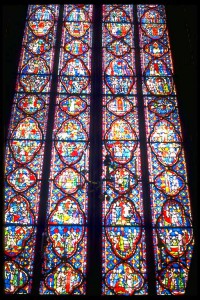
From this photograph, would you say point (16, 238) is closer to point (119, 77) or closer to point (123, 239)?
point (123, 239)

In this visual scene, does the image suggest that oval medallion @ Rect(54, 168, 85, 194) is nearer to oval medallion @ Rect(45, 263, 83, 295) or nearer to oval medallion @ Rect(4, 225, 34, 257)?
oval medallion @ Rect(4, 225, 34, 257)

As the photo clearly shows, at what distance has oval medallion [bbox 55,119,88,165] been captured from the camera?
845 centimetres

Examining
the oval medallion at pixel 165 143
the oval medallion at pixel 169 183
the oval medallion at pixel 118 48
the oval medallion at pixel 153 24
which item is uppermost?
the oval medallion at pixel 153 24

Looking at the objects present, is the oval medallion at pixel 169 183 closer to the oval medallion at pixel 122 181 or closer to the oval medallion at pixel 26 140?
the oval medallion at pixel 122 181

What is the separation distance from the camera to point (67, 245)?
7594 mm

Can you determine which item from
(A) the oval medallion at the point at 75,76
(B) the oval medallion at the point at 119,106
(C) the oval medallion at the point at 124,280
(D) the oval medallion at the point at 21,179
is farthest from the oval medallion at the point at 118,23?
(C) the oval medallion at the point at 124,280

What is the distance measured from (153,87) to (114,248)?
9.77 ft

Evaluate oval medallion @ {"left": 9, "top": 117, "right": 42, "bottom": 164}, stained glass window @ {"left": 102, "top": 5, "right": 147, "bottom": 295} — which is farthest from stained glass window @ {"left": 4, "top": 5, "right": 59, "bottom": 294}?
stained glass window @ {"left": 102, "top": 5, "right": 147, "bottom": 295}

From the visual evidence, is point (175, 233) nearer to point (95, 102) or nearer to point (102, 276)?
point (102, 276)

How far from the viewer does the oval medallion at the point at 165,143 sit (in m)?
8.50

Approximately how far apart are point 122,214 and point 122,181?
53cm

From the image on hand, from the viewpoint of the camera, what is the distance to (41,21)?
10.4 meters

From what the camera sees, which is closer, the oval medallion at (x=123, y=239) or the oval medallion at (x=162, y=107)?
the oval medallion at (x=123, y=239)

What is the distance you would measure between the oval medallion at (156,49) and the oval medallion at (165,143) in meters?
1.49
